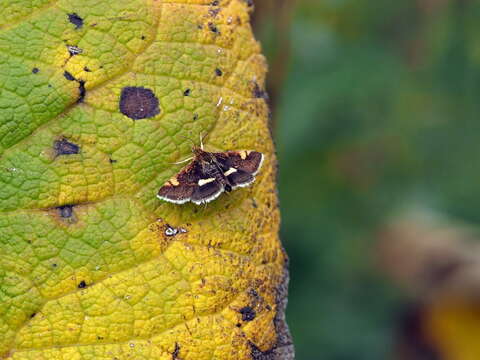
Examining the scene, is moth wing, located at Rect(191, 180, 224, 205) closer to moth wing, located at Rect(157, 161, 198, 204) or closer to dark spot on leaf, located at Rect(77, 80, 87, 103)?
moth wing, located at Rect(157, 161, 198, 204)

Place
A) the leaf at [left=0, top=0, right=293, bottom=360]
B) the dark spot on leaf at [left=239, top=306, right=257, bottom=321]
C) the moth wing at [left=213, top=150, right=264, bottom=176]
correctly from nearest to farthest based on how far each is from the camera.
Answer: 1. the leaf at [left=0, top=0, right=293, bottom=360]
2. the dark spot on leaf at [left=239, top=306, right=257, bottom=321]
3. the moth wing at [left=213, top=150, right=264, bottom=176]

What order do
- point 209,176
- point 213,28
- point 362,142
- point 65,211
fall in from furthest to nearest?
point 362,142
point 209,176
point 213,28
point 65,211

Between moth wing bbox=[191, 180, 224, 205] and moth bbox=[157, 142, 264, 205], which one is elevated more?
moth bbox=[157, 142, 264, 205]

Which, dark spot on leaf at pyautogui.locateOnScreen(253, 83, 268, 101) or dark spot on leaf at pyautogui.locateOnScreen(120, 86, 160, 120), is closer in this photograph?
dark spot on leaf at pyautogui.locateOnScreen(120, 86, 160, 120)

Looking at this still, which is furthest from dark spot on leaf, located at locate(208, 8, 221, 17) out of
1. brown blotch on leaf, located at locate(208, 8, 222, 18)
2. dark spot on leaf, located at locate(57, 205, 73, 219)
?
dark spot on leaf, located at locate(57, 205, 73, 219)

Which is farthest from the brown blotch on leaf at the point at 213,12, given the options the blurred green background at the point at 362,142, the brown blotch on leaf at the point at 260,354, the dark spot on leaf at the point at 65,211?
the blurred green background at the point at 362,142

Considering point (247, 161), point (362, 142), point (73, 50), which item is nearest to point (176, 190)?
point (247, 161)

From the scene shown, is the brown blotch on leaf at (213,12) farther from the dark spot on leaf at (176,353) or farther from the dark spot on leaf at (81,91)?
the dark spot on leaf at (176,353)

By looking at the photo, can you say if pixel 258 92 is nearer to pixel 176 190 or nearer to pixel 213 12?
pixel 213 12
